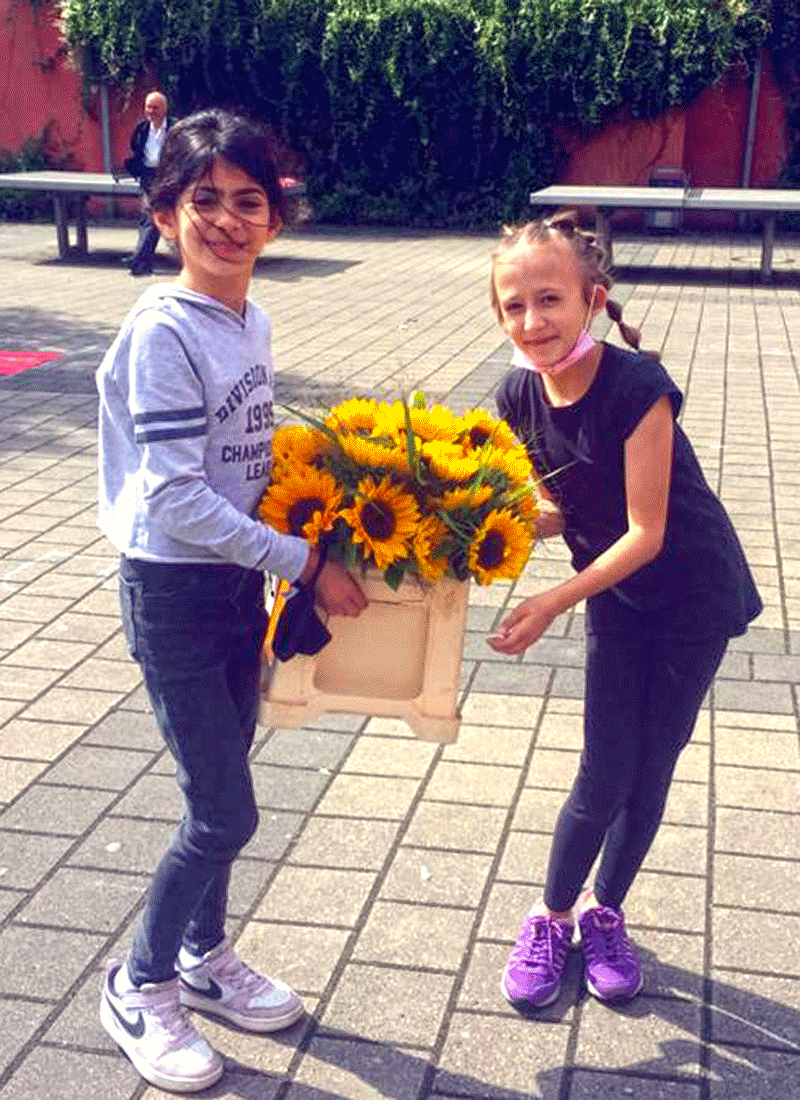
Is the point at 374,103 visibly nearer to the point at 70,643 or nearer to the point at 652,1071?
the point at 70,643

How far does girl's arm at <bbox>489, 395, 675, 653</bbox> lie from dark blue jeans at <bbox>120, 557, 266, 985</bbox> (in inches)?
18.5

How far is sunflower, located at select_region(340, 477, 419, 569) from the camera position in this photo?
8.25 ft

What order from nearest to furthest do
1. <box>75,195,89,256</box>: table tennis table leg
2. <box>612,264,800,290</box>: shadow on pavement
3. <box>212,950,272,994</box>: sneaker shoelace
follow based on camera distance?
<box>212,950,272,994</box>: sneaker shoelace < <box>612,264,800,290</box>: shadow on pavement < <box>75,195,89,256</box>: table tennis table leg

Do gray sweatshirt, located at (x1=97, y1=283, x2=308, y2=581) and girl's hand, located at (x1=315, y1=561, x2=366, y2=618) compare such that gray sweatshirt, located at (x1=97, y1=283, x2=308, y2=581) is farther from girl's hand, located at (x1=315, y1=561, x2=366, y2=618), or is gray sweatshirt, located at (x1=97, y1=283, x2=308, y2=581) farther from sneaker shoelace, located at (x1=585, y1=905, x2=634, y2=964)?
sneaker shoelace, located at (x1=585, y1=905, x2=634, y2=964)

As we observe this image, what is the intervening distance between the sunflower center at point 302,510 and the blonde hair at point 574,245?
0.52 m

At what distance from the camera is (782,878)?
11.6 feet

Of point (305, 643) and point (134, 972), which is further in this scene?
point (134, 972)

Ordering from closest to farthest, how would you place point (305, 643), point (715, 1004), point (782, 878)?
1. point (305, 643)
2. point (715, 1004)
3. point (782, 878)

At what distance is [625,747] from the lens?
294 cm

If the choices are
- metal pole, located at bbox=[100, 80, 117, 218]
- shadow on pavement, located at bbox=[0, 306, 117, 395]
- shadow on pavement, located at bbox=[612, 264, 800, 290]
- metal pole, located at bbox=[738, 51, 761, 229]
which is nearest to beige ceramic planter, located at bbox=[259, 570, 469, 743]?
shadow on pavement, located at bbox=[0, 306, 117, 395]

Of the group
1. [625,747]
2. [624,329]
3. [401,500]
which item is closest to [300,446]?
[401,500]

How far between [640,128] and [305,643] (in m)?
18.4

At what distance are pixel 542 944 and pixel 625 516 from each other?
3.00 ft

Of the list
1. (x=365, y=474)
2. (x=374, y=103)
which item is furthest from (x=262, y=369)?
(x=374, y=103)
